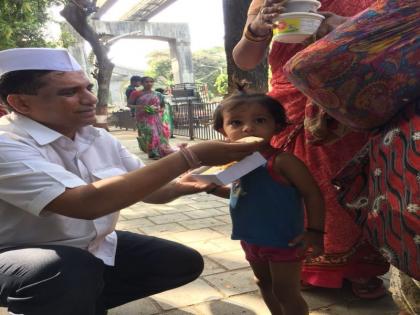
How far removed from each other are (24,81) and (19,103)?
3.7 inches

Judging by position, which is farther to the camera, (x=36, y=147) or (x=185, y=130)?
(x=185, y=130)

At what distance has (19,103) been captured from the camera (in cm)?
170

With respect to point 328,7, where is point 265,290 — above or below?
below

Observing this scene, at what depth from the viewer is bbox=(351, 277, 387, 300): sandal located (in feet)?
7.25

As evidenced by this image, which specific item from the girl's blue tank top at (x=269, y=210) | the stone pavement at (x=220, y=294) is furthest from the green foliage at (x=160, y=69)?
the girl's blue tank top at (x=269, y=210)

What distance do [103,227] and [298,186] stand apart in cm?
83

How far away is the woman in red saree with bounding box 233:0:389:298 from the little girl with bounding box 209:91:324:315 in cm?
21

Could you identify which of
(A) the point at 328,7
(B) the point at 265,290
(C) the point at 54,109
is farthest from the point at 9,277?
(A) the point at 328,7

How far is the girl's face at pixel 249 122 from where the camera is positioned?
1.67 metres

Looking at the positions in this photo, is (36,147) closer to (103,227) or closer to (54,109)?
(54,109)

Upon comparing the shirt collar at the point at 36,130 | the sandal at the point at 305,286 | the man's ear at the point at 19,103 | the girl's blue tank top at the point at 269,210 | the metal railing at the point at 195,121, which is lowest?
the metal railing at the point at 195,121

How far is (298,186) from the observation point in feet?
5.45

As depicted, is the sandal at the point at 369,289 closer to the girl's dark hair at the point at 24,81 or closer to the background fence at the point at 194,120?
the girl's dark hair at the point at 24,81

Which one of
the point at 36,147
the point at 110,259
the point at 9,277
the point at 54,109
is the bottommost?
the point at 110,259
